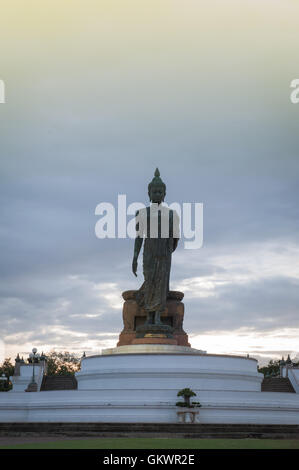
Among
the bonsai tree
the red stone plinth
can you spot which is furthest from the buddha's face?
the bonsai tree

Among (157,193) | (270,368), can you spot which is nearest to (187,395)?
(157,193)

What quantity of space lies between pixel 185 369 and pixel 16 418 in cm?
594

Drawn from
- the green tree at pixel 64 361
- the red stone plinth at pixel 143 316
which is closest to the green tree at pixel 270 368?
the green tree at pixel 64 361

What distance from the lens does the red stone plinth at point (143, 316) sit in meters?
26.2

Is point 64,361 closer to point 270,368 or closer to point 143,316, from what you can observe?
point 270,368

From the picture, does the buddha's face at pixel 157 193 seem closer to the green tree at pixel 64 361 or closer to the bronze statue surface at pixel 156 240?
the bronze statue surface at pixel 156 240

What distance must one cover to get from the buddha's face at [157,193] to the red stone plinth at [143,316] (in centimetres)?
392

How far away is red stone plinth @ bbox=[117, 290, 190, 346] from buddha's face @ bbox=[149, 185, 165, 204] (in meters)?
3.92

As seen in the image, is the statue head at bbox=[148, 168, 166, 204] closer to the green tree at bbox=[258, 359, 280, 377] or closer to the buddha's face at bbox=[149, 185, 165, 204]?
the buddha's face at bbox=[149, 185, 165, 204]

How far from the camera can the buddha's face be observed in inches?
1054

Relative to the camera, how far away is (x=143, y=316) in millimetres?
26812
